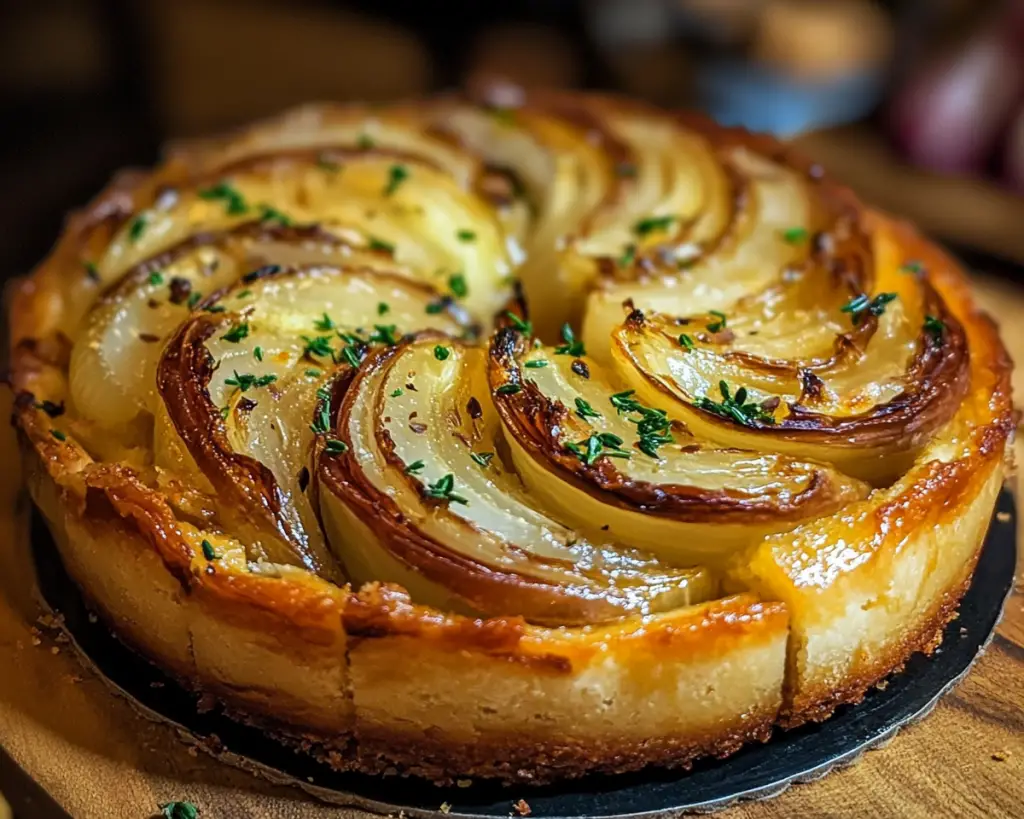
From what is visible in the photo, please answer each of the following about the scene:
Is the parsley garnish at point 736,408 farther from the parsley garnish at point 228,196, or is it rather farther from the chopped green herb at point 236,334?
the parsley garnish at point 228,196

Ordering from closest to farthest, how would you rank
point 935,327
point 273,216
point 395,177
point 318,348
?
point 318,348
point 935,327
point 273,216
point 395,177

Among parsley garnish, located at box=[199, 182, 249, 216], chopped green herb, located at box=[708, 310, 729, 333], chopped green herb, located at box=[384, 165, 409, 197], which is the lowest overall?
→ chopped green herb, located at box=[708, 310, 729, 333]

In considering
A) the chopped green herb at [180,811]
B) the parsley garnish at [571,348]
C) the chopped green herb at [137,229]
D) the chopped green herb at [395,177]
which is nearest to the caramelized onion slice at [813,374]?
the parsley garnish at [571,348]

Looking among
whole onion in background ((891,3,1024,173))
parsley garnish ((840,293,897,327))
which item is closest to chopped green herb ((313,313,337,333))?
parsley garnish ((840,293,897,327))

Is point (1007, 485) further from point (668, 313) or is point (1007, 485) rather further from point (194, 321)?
point (194, 321)

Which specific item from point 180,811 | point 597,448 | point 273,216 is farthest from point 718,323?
point 180,811

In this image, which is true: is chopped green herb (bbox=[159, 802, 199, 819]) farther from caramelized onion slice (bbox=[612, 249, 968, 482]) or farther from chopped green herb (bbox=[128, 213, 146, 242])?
chopped green herb (bbox=[128, 213, 146, 242])

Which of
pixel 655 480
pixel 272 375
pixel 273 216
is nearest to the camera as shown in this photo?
pixel 655 480

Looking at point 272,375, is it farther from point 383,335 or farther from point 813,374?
point 813,374
